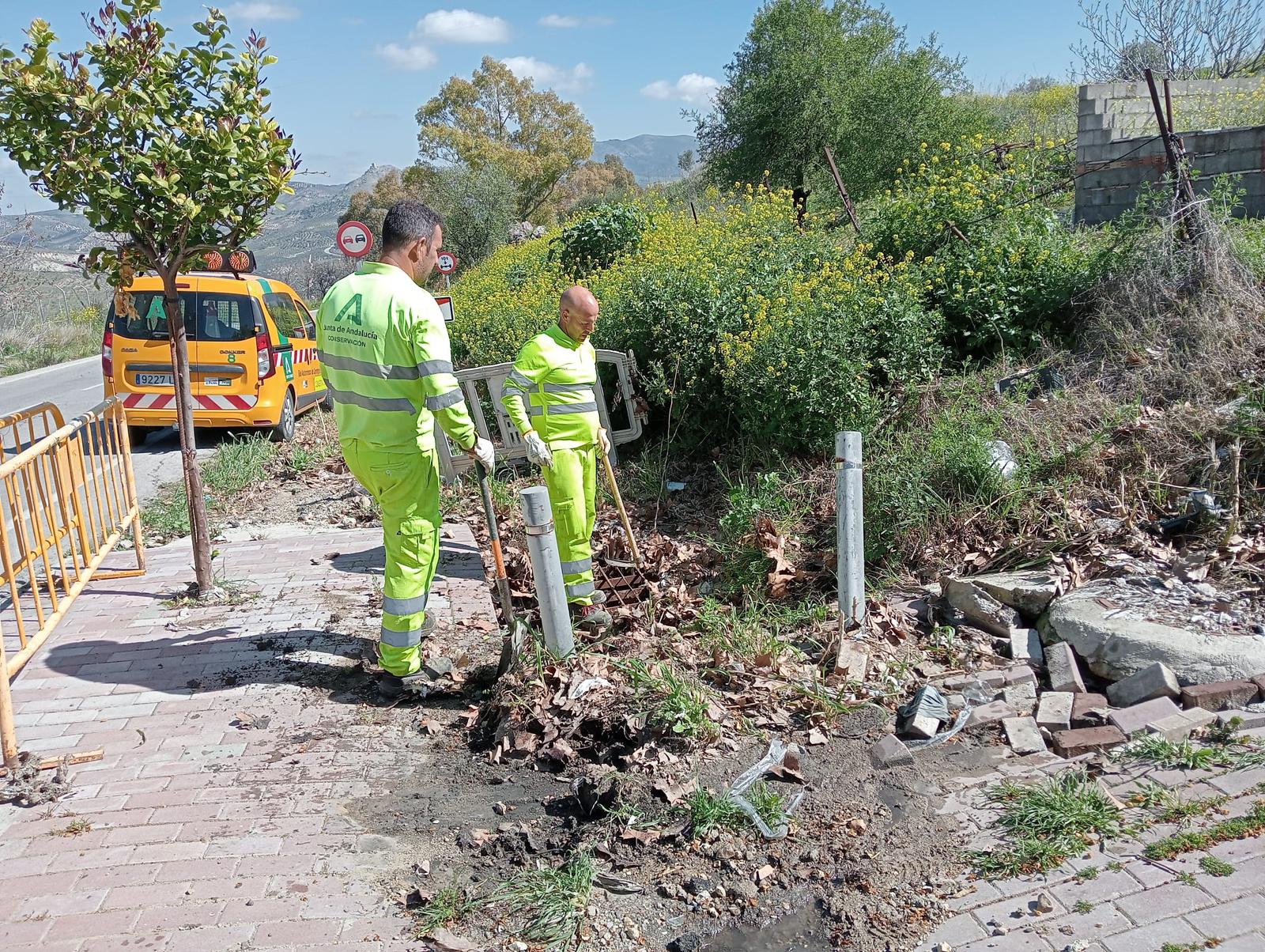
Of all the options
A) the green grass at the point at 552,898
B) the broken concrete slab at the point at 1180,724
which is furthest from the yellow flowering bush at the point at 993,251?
the green grass at the point at 552,898

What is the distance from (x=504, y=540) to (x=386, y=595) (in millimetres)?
2578

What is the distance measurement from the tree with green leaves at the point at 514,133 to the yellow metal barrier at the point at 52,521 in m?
44.8

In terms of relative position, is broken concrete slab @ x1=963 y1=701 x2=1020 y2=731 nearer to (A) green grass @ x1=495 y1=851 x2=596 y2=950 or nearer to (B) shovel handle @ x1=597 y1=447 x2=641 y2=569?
(A) green grass @ x1=495 y1=851 x2=596 y2=950

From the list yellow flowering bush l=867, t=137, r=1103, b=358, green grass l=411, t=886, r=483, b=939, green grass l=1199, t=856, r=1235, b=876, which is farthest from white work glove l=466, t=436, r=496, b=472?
yellow flowering bush l=867, t=137, r=1103, b=358

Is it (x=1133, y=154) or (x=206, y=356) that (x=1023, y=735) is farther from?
(x=206, y=356)

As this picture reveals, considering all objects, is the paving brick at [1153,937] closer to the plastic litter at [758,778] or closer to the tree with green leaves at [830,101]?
the plastic litter at [758,778]

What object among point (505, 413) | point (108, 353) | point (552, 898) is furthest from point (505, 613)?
point (108, 353)

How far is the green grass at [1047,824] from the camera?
3.01 meters

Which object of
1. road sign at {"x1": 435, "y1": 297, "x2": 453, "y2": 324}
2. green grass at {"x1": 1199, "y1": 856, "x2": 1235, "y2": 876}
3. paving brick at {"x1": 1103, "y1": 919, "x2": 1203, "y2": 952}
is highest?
road sign at {"x1": 435, "y1": 297, "x2": 453, "y2": 324}

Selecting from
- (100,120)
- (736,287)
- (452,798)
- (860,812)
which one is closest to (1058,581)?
(860,812)

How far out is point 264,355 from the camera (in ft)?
35.1

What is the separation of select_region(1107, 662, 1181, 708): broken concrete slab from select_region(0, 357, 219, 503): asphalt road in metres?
7.04

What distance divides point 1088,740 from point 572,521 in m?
2.98

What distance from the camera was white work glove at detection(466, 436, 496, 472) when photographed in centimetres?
435
